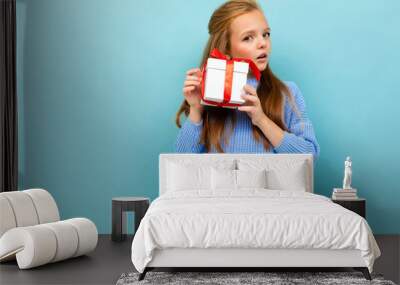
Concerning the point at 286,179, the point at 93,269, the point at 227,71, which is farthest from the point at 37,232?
the point at 227,71

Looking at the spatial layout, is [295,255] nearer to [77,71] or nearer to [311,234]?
[311,234]

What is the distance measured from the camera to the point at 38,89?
6.60 m

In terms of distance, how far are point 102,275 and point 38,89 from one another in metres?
2.50

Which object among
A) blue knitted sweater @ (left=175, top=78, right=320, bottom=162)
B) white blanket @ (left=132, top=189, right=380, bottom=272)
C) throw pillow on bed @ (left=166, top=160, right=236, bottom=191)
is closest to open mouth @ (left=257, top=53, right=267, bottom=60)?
blue knitted sweater @ (left=175, top=78, right=320, bottom=162)

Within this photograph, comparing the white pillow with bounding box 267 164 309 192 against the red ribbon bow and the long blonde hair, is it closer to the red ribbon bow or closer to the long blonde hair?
the long blonde hair

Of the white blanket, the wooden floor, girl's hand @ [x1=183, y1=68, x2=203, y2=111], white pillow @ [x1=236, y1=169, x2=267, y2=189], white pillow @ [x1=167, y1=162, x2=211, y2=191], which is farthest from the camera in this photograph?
girl's hand @ [x1=183, y1=68, x2=203, y2=111]

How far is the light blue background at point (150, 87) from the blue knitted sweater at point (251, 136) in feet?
0.47

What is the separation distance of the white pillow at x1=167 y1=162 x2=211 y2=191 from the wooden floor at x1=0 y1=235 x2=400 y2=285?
0.68m

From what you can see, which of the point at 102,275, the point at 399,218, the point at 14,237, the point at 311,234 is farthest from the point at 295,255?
the point at 399,218

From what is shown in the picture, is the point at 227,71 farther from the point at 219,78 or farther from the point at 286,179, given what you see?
the point at 286,179

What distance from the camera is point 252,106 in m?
6.24

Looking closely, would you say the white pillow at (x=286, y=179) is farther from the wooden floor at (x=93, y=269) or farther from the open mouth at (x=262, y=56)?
the open mouth at (x=262, y=56)

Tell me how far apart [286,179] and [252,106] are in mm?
786

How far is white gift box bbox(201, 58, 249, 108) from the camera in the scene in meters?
6.12
